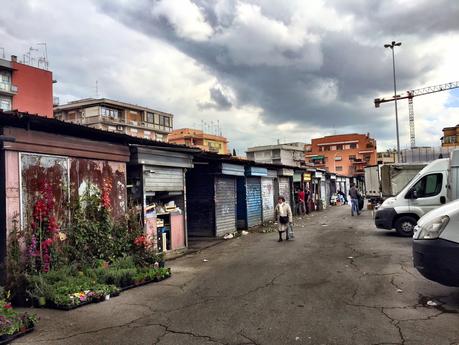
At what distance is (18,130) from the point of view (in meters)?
8.10

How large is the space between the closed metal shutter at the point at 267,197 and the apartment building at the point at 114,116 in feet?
189

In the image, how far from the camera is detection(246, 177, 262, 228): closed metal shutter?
20.9 meters

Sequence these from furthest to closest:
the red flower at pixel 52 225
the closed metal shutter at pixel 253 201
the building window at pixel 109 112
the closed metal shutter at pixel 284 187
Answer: the building window at pixel 109 112
the closed metal shutter at pixel 284 187
the closed metal shutter at pixel 253 201
the red flower at pixel 52 225

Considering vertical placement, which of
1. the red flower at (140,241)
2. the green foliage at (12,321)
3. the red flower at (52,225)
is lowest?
the green foliage at (12,321)

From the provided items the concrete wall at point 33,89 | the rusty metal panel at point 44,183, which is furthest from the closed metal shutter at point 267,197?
the concrete wall at point 33,89

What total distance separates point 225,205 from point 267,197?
5940mm

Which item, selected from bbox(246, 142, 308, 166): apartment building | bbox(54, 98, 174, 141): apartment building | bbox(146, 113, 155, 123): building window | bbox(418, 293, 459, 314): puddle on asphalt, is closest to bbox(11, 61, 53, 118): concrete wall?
bbox(54, 98, 174, 141): apartment building

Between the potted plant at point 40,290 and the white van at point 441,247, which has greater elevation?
the white van at point 441,247

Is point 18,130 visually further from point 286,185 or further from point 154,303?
point 286,185

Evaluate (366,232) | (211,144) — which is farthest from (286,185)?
(211,144)

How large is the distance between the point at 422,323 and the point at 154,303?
4.29 metres

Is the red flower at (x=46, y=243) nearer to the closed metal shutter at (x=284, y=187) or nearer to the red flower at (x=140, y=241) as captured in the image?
the red flower at (x=140, y=241)

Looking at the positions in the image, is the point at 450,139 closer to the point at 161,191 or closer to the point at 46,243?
the point at 161,191

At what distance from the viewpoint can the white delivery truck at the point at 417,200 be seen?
14.4 m
